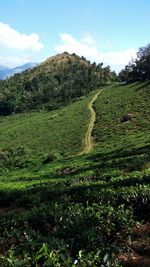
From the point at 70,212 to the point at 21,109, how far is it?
17187cm

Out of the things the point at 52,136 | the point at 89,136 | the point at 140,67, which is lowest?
the point at 89,136

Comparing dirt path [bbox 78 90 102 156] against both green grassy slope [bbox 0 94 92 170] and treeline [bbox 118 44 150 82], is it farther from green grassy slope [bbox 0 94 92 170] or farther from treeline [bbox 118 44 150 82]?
treeline [bbox 118 44 150 82]

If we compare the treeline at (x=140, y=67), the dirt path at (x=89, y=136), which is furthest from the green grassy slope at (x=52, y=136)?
the treeline at (x=140, y=67)

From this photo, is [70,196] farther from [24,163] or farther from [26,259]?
[24,163]

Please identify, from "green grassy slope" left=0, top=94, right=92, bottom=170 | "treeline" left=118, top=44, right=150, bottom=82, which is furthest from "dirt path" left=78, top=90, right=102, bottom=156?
"treeline" left=118, top=44, right=150, bottom=82

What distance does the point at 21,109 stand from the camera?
184625mm

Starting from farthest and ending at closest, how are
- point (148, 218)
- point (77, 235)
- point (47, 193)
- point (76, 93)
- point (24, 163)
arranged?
point (76, 93) < point (24, 163) < point (47, 193) < point (148, 218) < point (77, 235)

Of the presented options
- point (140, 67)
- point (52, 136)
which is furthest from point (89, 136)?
point (140, 67)

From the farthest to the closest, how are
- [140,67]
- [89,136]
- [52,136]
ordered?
1. [140,67]
2. [52,136]
3. [89,136]

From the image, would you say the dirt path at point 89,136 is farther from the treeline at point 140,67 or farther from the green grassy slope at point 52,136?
the treeline at point 140,67

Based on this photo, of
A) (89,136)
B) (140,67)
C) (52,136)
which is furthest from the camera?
(140,67)

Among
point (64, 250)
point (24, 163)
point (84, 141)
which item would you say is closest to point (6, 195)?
point (64, 250)

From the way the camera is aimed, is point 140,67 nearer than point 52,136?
No

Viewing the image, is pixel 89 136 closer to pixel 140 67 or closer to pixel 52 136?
pixel 52 136
